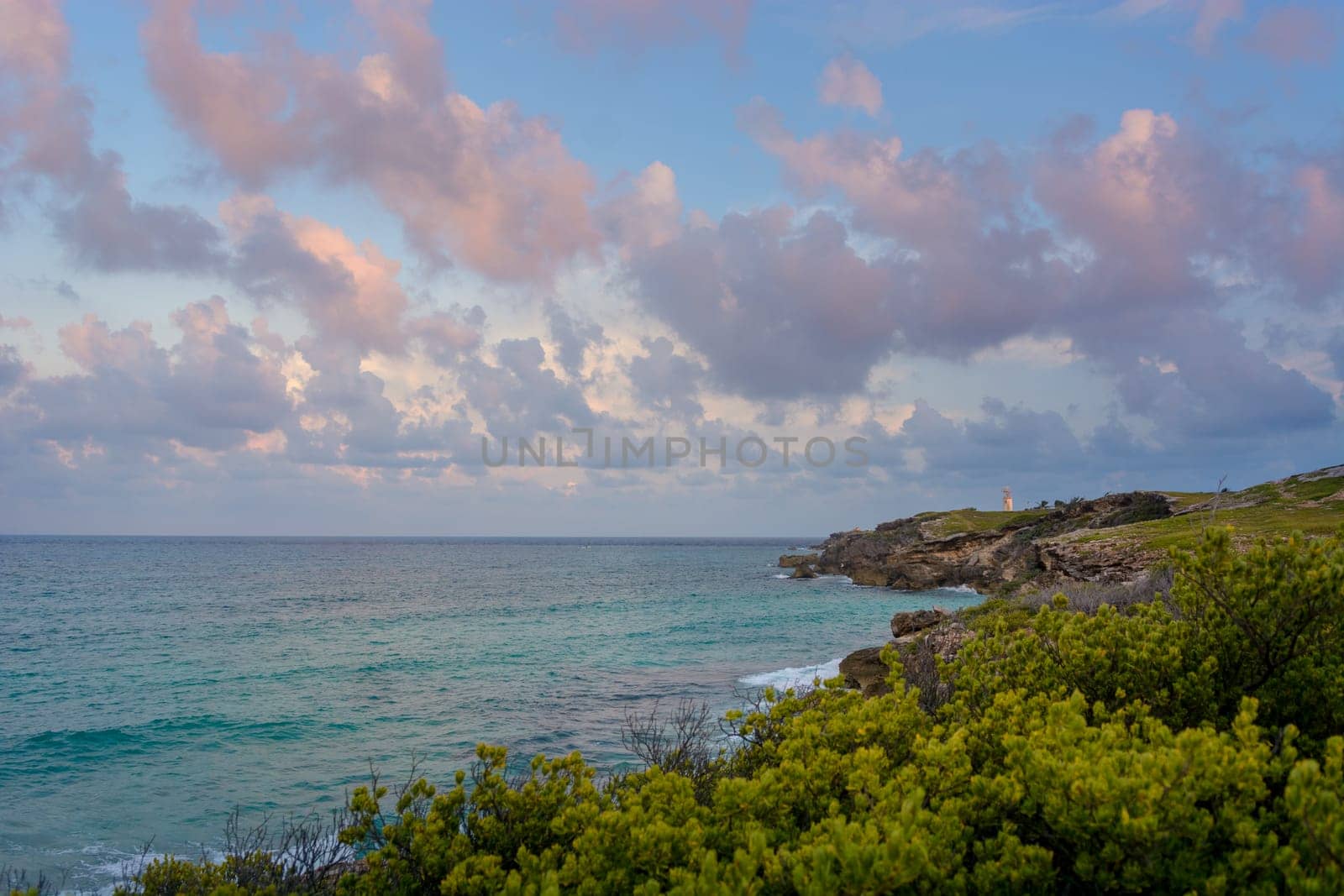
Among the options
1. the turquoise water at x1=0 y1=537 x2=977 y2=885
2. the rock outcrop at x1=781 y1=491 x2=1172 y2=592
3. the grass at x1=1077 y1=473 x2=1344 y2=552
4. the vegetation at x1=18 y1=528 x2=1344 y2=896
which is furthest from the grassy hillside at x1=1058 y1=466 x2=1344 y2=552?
the vegetation at x1=18 y1=528 x2=1344 y2=896

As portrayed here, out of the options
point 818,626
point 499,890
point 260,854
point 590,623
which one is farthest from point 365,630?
point 499,890

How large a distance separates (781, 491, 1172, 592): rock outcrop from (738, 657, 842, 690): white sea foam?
444 inches

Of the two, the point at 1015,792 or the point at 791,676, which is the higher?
the point at 1015,792

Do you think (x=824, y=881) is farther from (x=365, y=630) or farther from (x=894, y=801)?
(x=365, y=630)

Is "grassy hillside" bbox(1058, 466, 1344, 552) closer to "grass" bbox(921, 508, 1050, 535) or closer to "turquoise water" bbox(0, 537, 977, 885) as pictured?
"turquoise water" bbox(0, 537, 977, 885)

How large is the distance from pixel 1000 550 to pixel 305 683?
198ft

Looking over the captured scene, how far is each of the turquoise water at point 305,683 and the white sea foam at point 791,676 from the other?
207 mm

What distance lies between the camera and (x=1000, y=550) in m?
67.7

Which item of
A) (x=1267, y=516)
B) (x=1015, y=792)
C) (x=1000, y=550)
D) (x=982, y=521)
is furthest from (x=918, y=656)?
(x=982, y=521)

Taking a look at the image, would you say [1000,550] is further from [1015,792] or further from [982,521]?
[1015,792]

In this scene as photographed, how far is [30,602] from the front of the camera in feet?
180

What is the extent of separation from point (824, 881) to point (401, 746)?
20.1 metres

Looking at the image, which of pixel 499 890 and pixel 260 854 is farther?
pixel 260 854

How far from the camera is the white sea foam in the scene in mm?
27031
